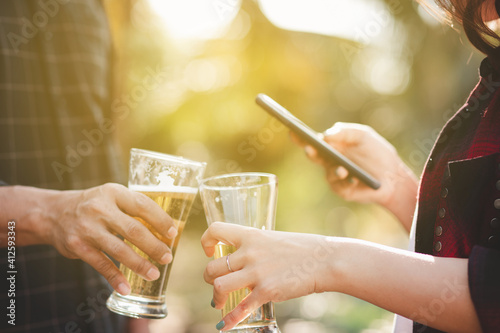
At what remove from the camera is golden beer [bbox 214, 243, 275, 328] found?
1.06 m

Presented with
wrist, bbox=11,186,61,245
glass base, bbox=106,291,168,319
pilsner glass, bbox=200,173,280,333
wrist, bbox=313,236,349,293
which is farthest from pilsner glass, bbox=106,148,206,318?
wrist, bbox=313,236,349,293

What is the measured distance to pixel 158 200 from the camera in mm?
1239

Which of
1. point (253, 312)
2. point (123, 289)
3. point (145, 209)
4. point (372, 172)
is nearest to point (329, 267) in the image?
point (253, 312)

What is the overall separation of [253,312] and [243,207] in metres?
0.26

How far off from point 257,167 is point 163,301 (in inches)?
443

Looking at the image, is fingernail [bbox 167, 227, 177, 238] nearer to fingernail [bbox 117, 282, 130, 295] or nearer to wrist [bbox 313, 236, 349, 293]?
fingernail [bbox 117, 282, 130, 295]

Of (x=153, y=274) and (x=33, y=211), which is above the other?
(x=33, y=211)

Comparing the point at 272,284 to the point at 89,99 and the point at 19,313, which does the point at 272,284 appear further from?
the point at 89,99

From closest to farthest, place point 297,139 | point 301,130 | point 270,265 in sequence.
A: point 270,265, point 301,130, point 297,139

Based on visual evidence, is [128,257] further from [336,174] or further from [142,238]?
[336,174]

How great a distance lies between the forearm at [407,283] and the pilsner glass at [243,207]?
0.65 ft

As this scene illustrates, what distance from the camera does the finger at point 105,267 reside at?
1.17 m

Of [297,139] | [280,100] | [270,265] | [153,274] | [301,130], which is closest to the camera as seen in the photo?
[270,265]

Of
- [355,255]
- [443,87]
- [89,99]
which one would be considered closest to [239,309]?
[355,255]
